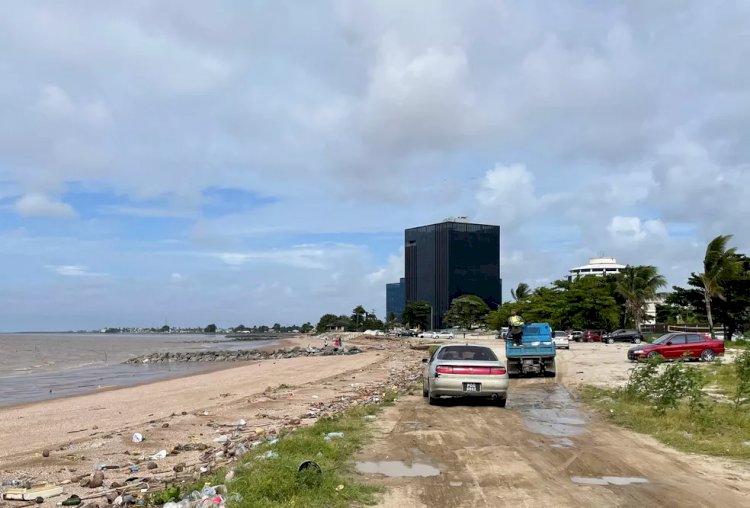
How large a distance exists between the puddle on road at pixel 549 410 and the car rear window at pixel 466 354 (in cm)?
143

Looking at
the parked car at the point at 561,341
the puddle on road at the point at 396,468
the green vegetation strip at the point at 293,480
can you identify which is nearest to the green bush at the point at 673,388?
the puddle on road at the point at 396,468

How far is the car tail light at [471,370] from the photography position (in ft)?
49.3

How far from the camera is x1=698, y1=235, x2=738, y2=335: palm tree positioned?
54.4 metres

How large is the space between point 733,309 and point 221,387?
49310 millimetres

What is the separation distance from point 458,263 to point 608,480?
154 metres

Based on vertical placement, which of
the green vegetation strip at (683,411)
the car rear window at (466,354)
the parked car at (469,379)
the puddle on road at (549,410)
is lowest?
the puddle on road at (549,410)

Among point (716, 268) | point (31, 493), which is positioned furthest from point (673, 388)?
point (716, 268)

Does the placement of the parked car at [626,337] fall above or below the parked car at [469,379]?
above

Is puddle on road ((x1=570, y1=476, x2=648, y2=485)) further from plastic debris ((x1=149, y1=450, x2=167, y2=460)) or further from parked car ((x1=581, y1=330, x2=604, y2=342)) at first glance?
parked car ((x1=581, y1=330, x2=604, y2=342))

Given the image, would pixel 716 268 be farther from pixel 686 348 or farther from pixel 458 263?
pixel 458 263

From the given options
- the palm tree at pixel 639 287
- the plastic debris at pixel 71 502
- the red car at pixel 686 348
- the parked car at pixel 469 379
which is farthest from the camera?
the palm tree at pixel 639 287

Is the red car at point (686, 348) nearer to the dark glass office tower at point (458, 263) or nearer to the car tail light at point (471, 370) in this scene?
the car tail light at point (471, 370)

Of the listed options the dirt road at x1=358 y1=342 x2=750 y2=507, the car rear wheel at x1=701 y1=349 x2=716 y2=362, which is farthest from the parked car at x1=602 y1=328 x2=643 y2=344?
the dirt road at x1=358 y1=342 x2=750 y2=507

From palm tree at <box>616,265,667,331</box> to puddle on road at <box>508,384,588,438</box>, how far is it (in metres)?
60.6
